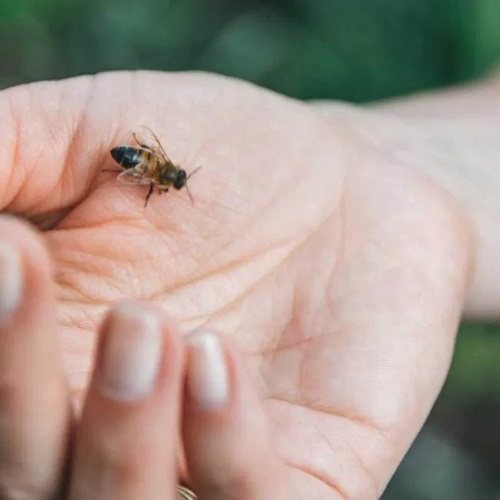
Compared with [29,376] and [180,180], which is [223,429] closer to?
[29,376]

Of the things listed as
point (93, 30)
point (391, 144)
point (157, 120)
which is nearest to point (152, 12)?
point (93, 30)

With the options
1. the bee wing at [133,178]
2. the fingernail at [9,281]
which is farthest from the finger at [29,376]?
the bee wing at [133,178]

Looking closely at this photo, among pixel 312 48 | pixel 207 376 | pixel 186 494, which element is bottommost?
pixel 186 494

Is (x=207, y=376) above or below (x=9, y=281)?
below

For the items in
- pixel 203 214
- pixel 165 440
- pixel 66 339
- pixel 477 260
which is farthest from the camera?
pixel 477 260

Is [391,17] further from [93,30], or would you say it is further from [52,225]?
[52,225]

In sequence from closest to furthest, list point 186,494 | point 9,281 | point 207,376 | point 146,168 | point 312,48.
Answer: point 9,281, point 207,376, point 186,494, point 146,168, point 312,48

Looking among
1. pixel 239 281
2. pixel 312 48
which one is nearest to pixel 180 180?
pixel 239 281
